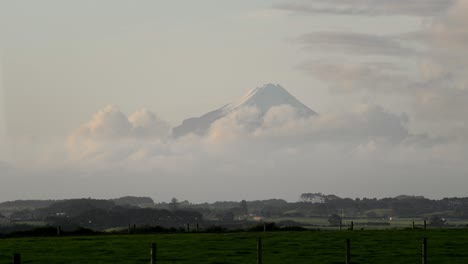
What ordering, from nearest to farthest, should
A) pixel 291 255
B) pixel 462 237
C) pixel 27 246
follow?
1. pixel 291 255
2. pixel 27 246
3. pixel 462 237

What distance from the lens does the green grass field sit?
272 ft

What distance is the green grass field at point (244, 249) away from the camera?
83.0m

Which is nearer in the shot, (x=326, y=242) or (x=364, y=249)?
(x=364, y=249)

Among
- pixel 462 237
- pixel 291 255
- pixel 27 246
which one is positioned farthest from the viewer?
pixel 462 237

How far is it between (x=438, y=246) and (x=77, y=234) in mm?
57103

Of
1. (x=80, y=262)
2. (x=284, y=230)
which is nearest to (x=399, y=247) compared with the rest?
(x=80, y=262)

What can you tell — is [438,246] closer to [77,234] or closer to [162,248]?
[162,248]

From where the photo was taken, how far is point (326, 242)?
106 m

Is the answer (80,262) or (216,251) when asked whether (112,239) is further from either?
(80,262)

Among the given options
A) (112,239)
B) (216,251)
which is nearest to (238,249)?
(216,251)

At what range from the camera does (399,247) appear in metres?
97.2

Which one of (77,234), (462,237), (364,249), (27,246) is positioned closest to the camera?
(364,249)

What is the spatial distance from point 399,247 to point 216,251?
19.2 m

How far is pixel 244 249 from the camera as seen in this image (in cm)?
9444
